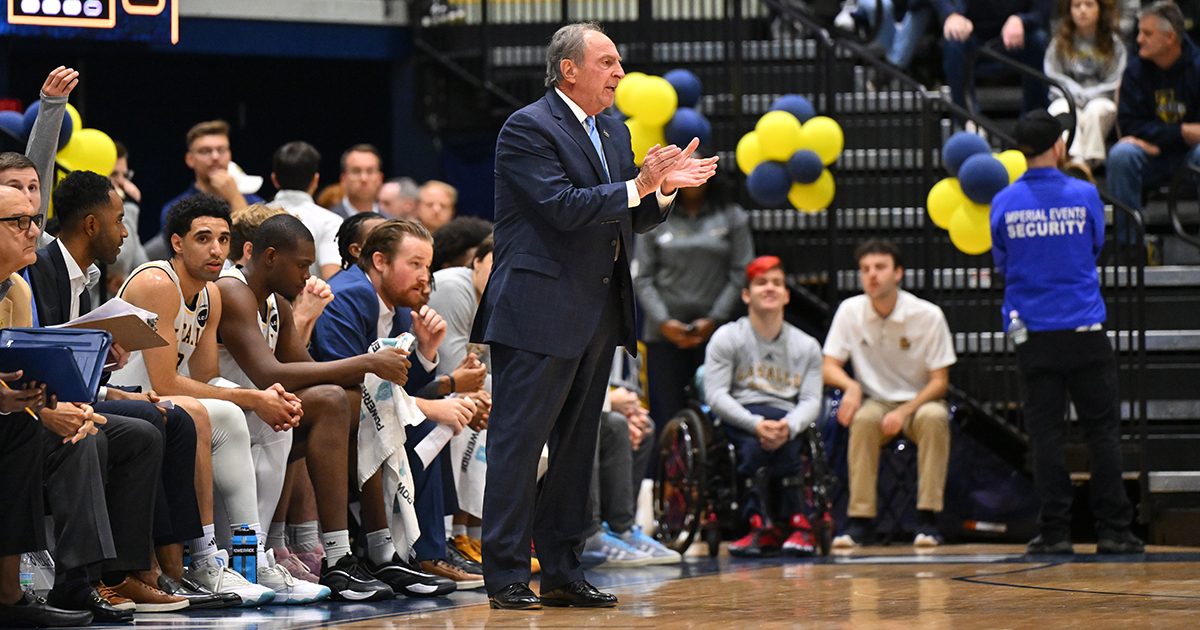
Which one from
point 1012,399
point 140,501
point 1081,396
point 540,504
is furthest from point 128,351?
point 1012,399

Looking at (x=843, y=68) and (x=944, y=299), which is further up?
(x=843, y=68)

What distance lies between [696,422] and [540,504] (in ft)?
7.44

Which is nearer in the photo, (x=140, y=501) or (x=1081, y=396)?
(x=140, y=501)

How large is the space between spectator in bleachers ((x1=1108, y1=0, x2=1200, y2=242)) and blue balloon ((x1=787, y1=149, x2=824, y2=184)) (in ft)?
5.14

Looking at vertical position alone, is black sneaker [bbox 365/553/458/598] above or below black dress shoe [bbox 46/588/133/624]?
below

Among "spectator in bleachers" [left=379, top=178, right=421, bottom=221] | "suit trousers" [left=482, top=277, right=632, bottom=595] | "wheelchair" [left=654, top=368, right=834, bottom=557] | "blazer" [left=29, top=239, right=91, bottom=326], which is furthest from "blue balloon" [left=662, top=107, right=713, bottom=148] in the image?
"blazer" [left=29, top=239, right=91, bottom=326]

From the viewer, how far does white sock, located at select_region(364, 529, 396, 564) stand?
4.91m

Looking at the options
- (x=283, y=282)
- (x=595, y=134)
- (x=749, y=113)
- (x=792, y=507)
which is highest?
(x=749, y=113)

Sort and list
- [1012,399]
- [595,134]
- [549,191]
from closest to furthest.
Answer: [549,191], [595,134], [1012,399]

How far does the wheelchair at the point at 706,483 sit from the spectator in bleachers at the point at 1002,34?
2727mm

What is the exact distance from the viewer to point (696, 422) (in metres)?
6.49

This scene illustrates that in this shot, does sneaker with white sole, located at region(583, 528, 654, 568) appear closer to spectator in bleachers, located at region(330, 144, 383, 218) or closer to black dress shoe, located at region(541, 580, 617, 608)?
black dress shoe, located at region(541, 580, 617, 608)

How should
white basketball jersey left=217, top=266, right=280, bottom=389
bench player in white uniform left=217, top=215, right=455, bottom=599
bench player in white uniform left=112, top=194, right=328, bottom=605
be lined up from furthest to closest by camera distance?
white basketball jersey left=217, top=266, right=280, bottom=389 → bench player in white uniform left=217, top=215, right=455, bottom=599 → bench player in white uniform left=112, top=194, right=328, bottom=605

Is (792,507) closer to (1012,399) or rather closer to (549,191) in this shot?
(1012,399)
